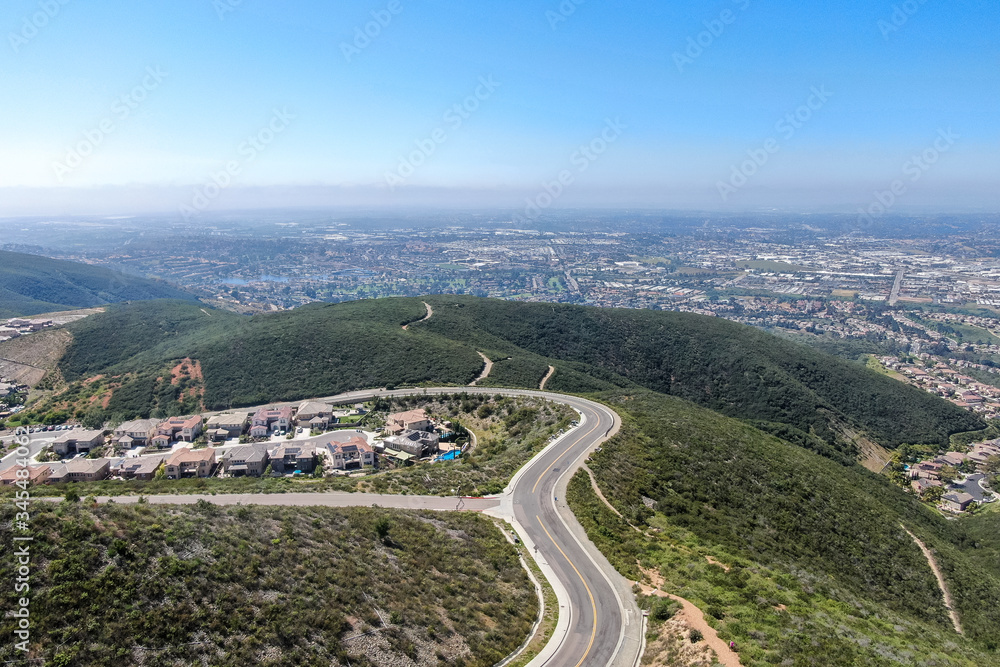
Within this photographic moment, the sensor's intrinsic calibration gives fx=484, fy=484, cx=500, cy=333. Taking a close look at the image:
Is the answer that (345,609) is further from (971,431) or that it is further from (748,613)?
(971,431)

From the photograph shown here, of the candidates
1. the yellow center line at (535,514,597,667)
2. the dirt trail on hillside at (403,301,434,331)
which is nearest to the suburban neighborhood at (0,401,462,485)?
the yellow center line at (535,514,597,667)

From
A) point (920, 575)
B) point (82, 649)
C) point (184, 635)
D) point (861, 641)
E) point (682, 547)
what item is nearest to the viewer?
point (82, 649)

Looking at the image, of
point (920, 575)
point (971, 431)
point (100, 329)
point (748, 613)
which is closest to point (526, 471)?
point (748, 613)

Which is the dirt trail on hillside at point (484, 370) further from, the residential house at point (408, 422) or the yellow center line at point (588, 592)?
the yellow center line at point (588, 592)

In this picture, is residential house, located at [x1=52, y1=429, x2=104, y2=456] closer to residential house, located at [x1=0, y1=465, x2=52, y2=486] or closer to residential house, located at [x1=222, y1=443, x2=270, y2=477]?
residential house, located at [x1=0, y1=465, x2=52, y2=486]

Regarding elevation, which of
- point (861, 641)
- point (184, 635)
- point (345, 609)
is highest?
point (184, 635)
